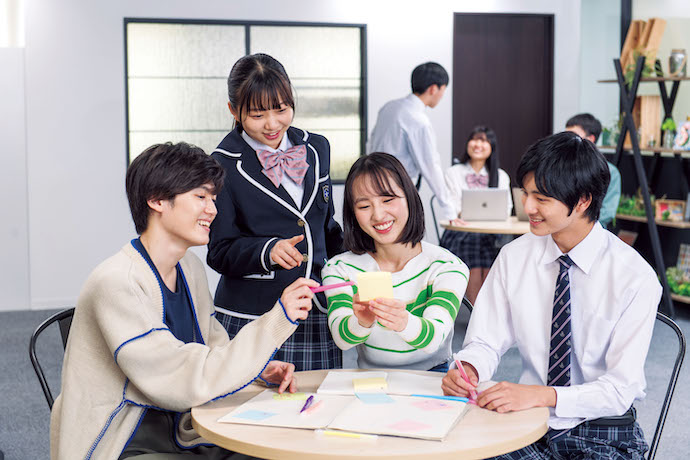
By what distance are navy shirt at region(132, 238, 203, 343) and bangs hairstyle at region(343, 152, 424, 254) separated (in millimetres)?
502

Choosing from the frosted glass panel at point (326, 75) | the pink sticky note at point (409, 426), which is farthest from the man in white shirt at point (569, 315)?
the frosted glass panel at point (326, 75)

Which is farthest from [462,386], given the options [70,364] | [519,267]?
[70,364]

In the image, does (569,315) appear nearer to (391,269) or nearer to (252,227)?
(391,269)

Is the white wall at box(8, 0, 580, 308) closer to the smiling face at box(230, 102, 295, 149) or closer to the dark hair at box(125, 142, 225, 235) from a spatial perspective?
the smiling face at box(230, 102, 295, 149)

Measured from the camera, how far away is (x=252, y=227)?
2.31 metres

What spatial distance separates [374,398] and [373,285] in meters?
0.25

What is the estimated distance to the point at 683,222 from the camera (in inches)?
227

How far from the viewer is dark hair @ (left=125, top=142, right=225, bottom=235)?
1.88 metres

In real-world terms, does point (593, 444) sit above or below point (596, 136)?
below

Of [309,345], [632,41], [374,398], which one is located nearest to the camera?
[374,398]

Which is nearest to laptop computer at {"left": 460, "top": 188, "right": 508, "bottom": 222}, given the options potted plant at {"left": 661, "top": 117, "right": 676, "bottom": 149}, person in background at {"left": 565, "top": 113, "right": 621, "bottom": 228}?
person in background at {"left": 565, "top": 113, "right": 621, "bottom": 228}

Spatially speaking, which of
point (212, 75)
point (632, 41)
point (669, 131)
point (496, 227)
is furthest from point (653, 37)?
point (212, 75)

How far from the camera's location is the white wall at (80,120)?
596 centimetres

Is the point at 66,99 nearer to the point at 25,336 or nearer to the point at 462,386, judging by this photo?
the point at 25,336
